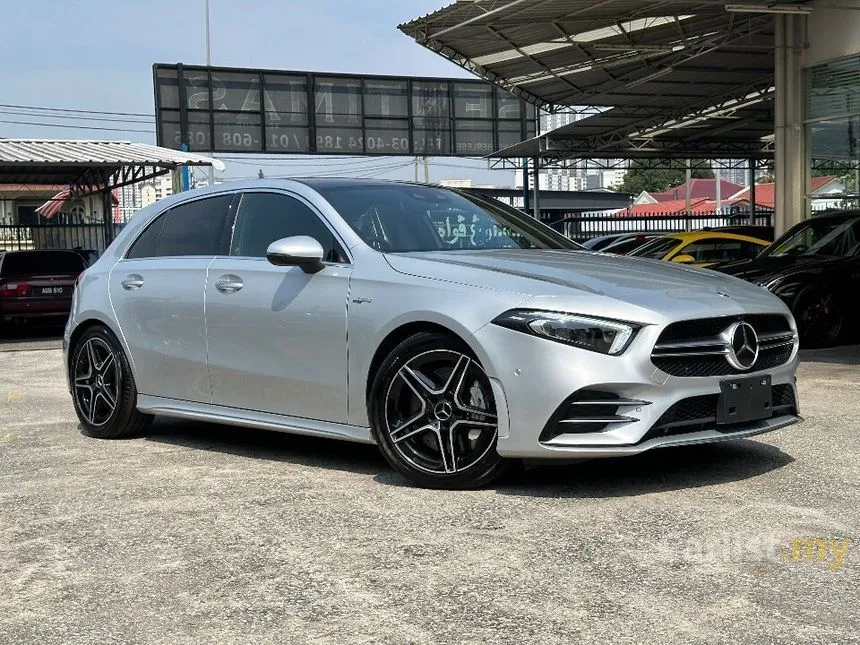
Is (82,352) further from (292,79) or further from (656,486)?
(292,79)

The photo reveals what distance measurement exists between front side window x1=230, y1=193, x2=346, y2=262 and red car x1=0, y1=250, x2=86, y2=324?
1266 centimetres

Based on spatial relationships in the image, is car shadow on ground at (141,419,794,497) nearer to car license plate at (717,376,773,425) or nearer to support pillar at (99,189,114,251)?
car license plate at (717,376,773,425)

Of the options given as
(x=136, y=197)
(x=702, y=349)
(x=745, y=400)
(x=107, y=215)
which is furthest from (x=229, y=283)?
(x=136, y=197)

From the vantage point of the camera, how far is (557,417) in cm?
508

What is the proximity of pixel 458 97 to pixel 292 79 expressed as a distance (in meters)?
5.80

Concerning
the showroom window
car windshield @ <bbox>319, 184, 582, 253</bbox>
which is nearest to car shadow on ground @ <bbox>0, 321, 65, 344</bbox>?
the showroom window

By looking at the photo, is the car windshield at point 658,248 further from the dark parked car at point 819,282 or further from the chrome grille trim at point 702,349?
the chrome grille trim at point 702,349

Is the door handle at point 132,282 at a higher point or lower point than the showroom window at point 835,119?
lower

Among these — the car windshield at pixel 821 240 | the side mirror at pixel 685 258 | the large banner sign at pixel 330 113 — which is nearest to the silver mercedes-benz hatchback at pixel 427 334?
the car windshield at pixel 821 240

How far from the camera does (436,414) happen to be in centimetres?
543

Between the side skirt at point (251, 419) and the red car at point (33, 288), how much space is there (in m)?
12.2

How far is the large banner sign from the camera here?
32.8 m

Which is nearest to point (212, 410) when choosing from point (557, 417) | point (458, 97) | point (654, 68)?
point (557, 417)

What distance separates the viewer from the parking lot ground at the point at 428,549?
3660 mm
